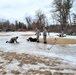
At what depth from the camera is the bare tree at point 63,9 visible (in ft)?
198

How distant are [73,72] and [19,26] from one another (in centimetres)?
12206

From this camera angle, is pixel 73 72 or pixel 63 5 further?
pixel 63 5

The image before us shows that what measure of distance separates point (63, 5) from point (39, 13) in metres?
54.3

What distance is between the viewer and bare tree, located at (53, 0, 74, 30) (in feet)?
198

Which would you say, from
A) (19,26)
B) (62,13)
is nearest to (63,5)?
(62,13)

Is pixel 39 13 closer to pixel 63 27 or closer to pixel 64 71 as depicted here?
pixel 63 27

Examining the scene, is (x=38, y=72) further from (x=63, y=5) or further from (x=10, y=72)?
(x=63, y=5)

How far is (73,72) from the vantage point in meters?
8.32

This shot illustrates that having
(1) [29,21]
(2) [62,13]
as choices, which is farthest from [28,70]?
(1) [29,21]

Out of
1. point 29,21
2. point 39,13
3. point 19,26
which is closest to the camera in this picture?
point 39,13

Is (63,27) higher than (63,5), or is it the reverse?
(63,5)

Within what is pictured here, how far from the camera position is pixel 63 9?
60312mm

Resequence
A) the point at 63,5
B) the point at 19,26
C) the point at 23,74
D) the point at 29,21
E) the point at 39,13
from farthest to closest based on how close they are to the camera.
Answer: the point at 29,21 < the point at 19,26 < the point at 39,13 < the point at 63,5 < the point at 23,74

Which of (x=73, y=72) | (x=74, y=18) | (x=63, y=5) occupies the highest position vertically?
(x=63, y=5)
